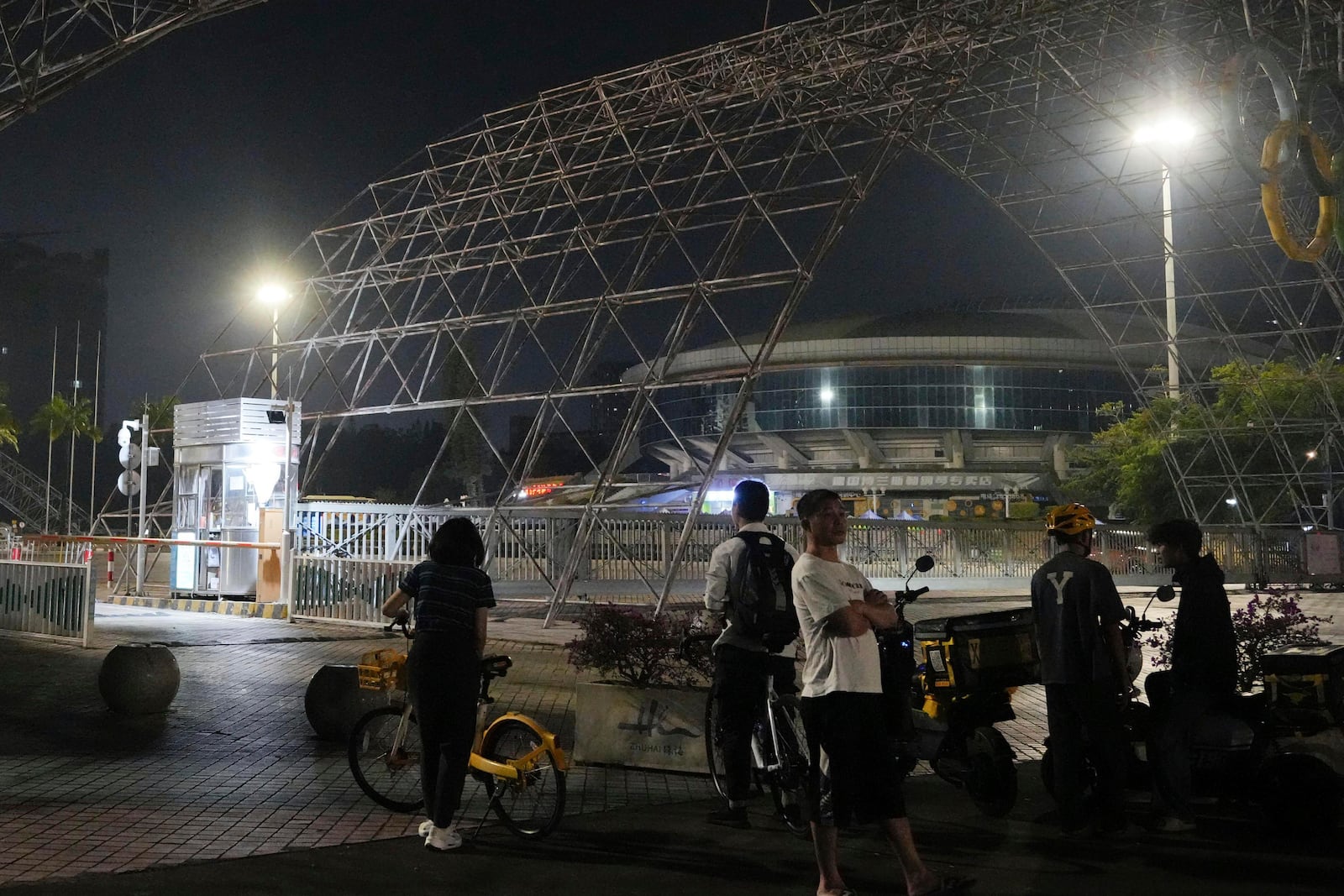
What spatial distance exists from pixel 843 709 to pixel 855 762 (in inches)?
8.7

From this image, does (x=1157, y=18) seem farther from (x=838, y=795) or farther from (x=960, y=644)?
(x=838, y=795)

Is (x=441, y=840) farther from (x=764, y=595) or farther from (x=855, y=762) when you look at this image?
(x=855, y=762)

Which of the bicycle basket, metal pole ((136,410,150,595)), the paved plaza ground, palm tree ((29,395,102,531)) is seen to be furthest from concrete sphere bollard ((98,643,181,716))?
palm tree ((29,395,102,531))

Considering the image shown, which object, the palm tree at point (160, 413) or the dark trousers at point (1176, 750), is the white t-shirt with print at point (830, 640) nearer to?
the dark trousers at point (1176, 750)

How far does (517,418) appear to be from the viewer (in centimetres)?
10338

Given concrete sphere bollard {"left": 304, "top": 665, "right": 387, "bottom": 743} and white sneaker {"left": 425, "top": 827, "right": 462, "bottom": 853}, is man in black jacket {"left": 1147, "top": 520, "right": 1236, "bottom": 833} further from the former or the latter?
concrete sphere bollard {"left": 304, "top": 665, "right": 387, "bottom": 743}

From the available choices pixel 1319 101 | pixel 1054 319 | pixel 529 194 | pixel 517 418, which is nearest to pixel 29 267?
pixel 517 418

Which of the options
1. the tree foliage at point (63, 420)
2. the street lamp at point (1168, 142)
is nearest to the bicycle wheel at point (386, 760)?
the street lamp at point (1168, 142)

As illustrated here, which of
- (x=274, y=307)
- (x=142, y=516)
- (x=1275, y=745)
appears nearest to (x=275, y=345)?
(x=274, y=307)

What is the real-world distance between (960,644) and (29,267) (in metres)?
114

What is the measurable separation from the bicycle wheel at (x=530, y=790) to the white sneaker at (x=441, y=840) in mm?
373

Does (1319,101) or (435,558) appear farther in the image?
(1319,101)

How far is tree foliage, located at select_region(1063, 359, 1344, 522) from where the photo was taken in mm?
31203

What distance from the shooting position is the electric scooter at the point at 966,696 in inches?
264
